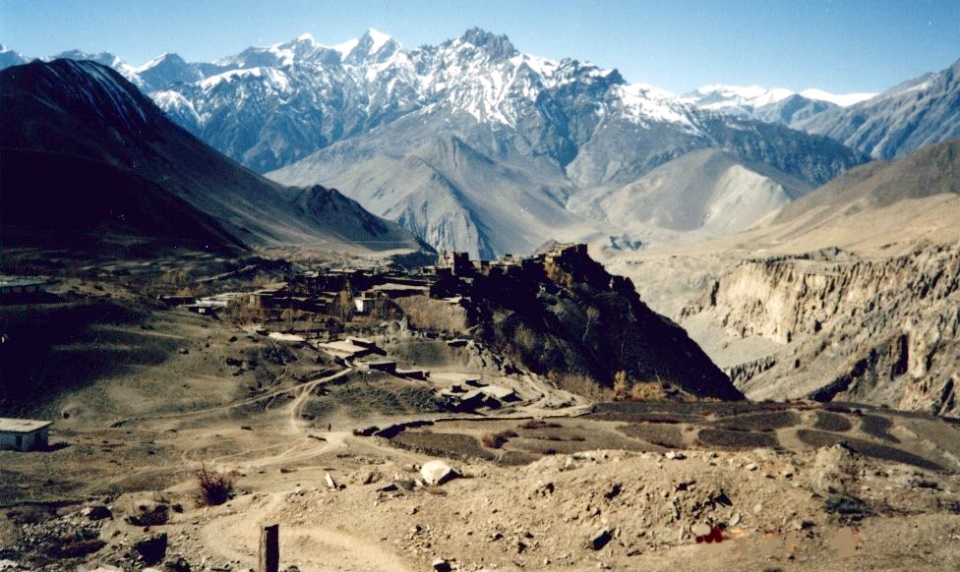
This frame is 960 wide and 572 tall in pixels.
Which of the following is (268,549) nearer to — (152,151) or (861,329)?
(861,329)

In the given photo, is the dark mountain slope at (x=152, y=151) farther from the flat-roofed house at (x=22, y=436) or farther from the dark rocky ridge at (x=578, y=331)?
the flat-roofed house at (x=22, y=436)

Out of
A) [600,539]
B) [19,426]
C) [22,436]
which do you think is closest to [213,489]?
[22,436]

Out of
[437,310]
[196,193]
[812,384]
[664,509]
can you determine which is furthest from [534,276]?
[196,193]

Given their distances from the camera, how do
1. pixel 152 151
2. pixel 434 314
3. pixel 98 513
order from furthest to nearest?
1. pixel 152 151
2. pixel 434 314
3. pixel 98 513

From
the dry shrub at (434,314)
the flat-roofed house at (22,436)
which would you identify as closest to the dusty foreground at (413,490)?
the flat-roofed house at (22,436)

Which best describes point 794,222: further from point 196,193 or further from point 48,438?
point 48,438

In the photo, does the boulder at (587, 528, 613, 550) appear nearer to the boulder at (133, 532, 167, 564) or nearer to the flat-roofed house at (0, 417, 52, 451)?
the boulder at (133, 532, 167, 564)
